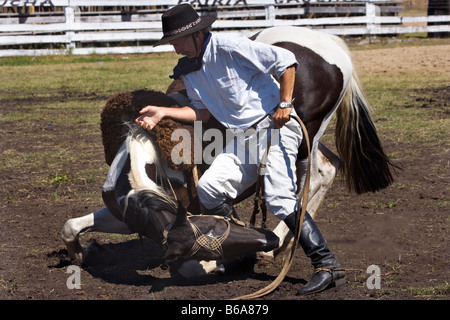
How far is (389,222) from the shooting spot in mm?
4906

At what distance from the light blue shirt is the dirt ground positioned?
36.7 inches

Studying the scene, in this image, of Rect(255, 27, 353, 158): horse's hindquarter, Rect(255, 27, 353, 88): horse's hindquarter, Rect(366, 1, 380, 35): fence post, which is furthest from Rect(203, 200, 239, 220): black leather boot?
Rect(366, 1, 380, 35): fence post

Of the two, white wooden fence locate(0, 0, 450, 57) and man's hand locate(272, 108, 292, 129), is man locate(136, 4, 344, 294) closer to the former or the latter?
man's hand locate(272, 108, 292, 129)

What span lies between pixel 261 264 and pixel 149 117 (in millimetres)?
1272

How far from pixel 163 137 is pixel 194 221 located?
0.50 metres

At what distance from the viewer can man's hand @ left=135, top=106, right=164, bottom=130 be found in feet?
11.9

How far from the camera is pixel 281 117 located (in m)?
3.63

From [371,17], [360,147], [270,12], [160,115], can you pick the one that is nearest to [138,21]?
[270,12]

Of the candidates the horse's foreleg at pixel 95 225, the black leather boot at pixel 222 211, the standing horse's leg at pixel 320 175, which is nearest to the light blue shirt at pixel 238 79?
the black leather boot at pixel 222 211

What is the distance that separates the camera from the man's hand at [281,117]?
3619mm

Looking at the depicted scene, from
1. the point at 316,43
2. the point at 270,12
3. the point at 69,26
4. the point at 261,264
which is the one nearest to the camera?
the point at 261,264

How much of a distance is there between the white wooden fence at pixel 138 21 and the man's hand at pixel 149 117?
1309 centimetres

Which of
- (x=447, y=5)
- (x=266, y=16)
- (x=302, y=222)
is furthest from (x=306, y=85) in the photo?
(x=447, y=5)

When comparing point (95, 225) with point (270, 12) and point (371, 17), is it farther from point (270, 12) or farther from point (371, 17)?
point (371, 17)
